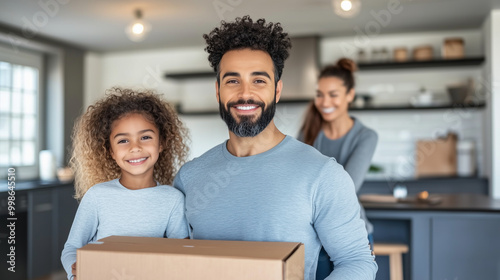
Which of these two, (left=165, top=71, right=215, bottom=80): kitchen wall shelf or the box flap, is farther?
(left=165, top=71, right=215, bottom=80): kitchen wall shelf

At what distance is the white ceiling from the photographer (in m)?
4.09

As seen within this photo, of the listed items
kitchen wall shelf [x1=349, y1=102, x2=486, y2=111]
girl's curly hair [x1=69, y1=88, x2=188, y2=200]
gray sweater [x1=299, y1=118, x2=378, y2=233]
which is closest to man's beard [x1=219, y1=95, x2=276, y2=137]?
girl's curly hair [x1=69, y1=88, x2=188, y2=200]

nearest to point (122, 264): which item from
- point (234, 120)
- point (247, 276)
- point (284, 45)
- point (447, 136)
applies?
point (247, 276)

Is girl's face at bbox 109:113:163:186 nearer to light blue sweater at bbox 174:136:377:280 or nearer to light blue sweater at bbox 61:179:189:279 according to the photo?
light blue sweater at bbox 61:179:189:279

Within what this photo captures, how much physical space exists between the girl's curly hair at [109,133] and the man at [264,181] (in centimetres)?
35

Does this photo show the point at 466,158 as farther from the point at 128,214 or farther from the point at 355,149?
the point at 128,214

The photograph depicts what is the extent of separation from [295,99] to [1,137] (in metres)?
3.03

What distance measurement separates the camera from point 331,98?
8.11 ft

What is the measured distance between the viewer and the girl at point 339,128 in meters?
2.28

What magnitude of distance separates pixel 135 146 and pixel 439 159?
13.8 feet

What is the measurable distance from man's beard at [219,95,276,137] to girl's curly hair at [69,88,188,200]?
1.44ft

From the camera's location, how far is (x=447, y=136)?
5.10 m

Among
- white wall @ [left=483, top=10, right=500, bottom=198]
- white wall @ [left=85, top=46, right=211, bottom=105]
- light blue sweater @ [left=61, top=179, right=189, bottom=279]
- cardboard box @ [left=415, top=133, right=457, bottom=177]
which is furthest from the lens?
white wall @ [left=85, top=46, right=211, bottom=105]

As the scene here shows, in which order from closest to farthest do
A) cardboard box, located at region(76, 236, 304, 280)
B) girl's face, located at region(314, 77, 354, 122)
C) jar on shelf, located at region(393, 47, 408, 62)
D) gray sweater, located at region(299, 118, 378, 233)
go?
cardboard box, located at region(76, 236, 304, 280)
gray sweater, located at region(299, 118, 378, 233)
girl's face, located at region(314, 77, 354, 122)
jar on shelf, located at region(393, 47, 408, 62)
